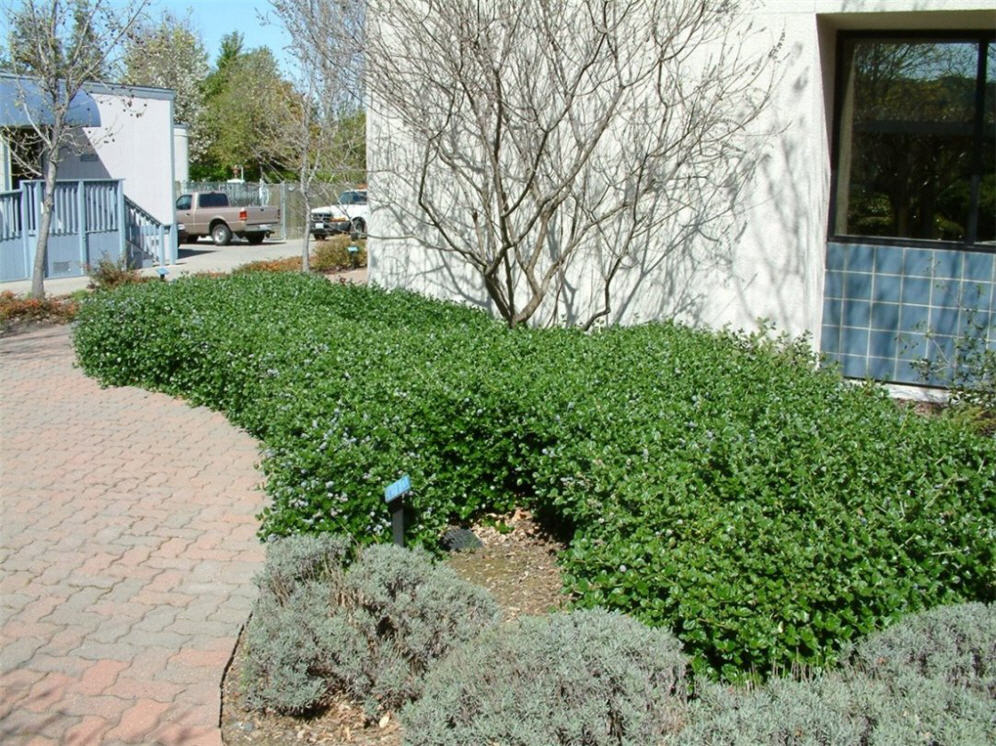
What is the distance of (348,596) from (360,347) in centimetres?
300

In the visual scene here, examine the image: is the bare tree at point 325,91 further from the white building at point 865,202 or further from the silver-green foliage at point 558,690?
the silver-green foliage at point 558,690

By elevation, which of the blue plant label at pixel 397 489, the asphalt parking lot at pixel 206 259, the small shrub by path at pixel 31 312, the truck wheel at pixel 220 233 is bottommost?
the blue plant label at pixel 397 489

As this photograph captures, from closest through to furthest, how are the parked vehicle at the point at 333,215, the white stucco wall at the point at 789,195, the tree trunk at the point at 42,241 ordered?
the white stucco wall at the point at 789,195 < the tree trunk at the point at 42,241 < the parked vehicle at the point at 333,215

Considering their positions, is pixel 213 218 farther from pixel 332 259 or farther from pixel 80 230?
pixel 332 259

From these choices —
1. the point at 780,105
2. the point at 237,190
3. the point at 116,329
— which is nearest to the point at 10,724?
the point at 116,329

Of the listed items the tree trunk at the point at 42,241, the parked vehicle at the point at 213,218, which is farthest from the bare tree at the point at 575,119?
the parked vehicle at the point at 213,218

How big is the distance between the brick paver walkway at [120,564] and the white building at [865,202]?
395cm

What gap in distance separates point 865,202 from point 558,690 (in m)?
7.64

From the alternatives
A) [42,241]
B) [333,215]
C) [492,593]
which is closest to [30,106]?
[42,241]

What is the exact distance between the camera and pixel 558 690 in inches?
140

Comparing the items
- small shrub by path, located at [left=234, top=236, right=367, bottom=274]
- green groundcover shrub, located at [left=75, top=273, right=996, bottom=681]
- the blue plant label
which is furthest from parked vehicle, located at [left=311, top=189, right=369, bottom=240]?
the blue plant label

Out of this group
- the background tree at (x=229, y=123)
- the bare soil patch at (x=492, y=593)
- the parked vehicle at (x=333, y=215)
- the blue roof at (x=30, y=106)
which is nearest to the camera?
the bare soil patch at (x=492, y=593)

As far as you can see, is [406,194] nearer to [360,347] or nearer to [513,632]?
[360,347]

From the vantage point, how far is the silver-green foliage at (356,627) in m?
4.38
